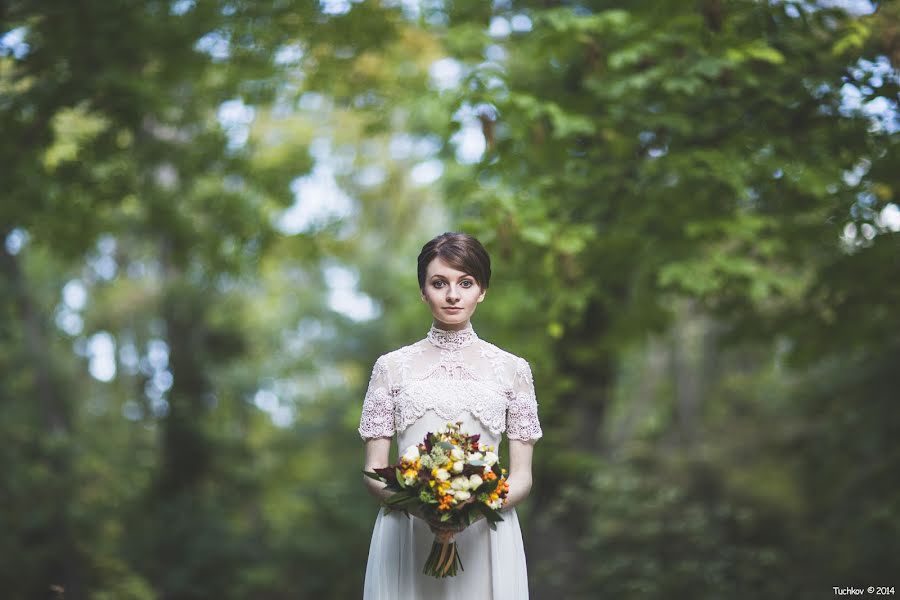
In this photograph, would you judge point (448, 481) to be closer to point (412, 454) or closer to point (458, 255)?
point (412, 454)

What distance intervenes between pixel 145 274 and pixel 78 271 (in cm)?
212

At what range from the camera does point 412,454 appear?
3.28 m

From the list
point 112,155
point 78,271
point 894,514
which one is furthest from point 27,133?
point 78,271

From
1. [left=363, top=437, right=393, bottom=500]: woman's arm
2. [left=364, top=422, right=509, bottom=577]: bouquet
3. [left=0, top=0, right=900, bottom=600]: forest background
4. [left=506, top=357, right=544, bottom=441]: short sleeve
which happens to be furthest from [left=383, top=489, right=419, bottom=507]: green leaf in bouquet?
[left=0, top=0, right=900, bottom=600]: forest background

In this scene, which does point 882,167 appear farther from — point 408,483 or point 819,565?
point 819,565

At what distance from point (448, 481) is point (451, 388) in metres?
0.51

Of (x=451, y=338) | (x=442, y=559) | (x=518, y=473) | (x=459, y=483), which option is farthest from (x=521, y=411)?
(x=442, y=559)

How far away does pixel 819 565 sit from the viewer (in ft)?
40.9

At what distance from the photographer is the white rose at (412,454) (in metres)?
3.27

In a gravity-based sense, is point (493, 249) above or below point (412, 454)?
below

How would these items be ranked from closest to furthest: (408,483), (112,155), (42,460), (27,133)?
1. (408,483)
2. (27,133)
3. (112,155)
4. (42,460)

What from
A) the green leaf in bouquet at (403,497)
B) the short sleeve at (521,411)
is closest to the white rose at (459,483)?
the green leaf in bouquet at (403,497)

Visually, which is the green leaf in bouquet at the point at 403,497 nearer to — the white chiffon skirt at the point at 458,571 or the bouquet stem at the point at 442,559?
the bouquet stem at the point at 442,559

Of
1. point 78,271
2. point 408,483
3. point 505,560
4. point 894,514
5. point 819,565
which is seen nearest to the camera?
point 408,483
